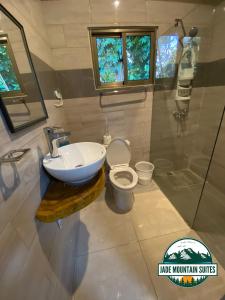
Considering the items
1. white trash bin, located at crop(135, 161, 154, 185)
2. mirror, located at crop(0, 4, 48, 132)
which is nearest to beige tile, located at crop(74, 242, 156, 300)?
white trash bin, located at crop(135, 161, 154, 185)

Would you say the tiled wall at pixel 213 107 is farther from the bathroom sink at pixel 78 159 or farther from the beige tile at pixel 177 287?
the bathroom sink at pixel 78 159

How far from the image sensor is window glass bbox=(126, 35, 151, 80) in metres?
1.67

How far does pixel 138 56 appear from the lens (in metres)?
1.73

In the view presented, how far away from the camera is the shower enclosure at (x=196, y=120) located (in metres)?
1.26

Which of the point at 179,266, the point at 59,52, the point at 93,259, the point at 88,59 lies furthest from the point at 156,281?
the point at 59,52

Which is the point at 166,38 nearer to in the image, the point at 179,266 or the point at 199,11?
the point at 199,11

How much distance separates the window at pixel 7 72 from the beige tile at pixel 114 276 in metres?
1.44

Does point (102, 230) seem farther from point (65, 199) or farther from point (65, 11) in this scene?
point (65, 11)

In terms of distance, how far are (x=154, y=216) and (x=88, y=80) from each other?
Result: 1.86 m

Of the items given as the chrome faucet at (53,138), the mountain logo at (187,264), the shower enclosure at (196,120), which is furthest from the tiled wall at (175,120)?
the chrome faucet at (53,138)

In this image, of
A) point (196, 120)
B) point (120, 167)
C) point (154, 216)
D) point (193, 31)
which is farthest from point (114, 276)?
point (193, 31)

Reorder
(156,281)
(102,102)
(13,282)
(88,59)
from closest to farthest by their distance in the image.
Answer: (13,282) → (156,281) → (88,59) → (102,102)

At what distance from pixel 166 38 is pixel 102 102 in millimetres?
1078

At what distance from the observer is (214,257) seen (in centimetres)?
120
